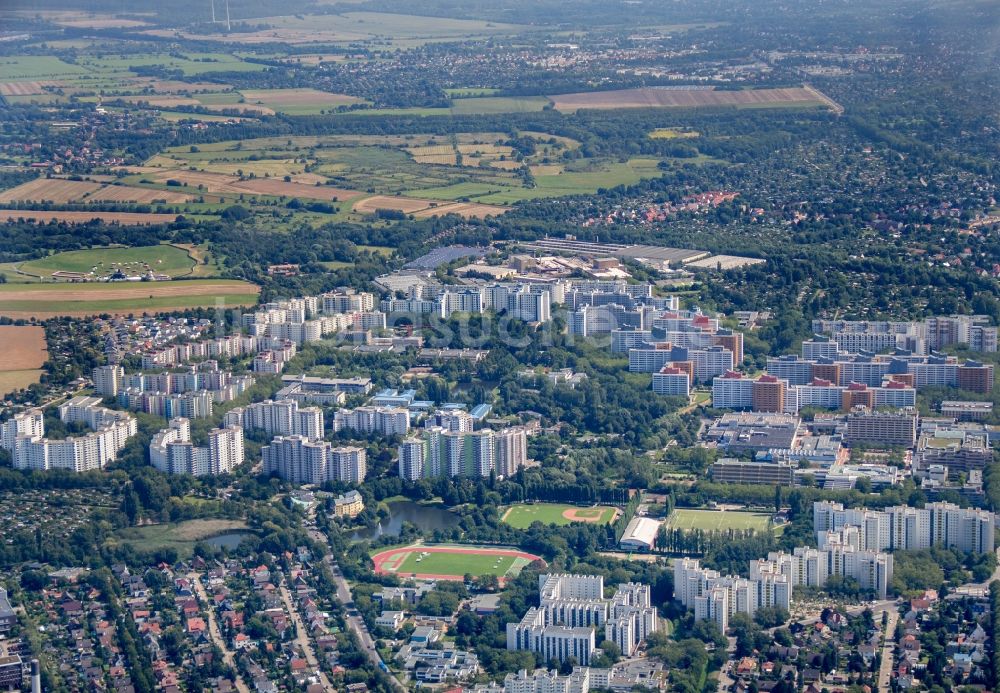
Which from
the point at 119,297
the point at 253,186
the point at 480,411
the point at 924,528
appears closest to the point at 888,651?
the point at 924,528

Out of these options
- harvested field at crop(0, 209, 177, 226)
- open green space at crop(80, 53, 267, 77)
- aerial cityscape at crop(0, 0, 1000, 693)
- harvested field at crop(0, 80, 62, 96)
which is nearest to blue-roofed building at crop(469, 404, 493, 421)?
aerial cityscape at crop(0, 0, 1000, 693)

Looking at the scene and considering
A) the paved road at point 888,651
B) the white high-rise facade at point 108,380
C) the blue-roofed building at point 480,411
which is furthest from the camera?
the white high-rise facade at point 108,380

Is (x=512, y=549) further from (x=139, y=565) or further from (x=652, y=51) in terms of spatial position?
(x=652, y=51)

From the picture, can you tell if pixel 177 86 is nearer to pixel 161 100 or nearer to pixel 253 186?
pixel 161 100

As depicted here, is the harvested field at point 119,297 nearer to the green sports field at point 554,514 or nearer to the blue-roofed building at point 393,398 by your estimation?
the blue-roofed building at point 393,398

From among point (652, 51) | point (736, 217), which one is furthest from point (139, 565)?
point (652, 51)

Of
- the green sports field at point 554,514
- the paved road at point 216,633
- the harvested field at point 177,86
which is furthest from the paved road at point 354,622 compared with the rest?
the harvested field at point 177,86
